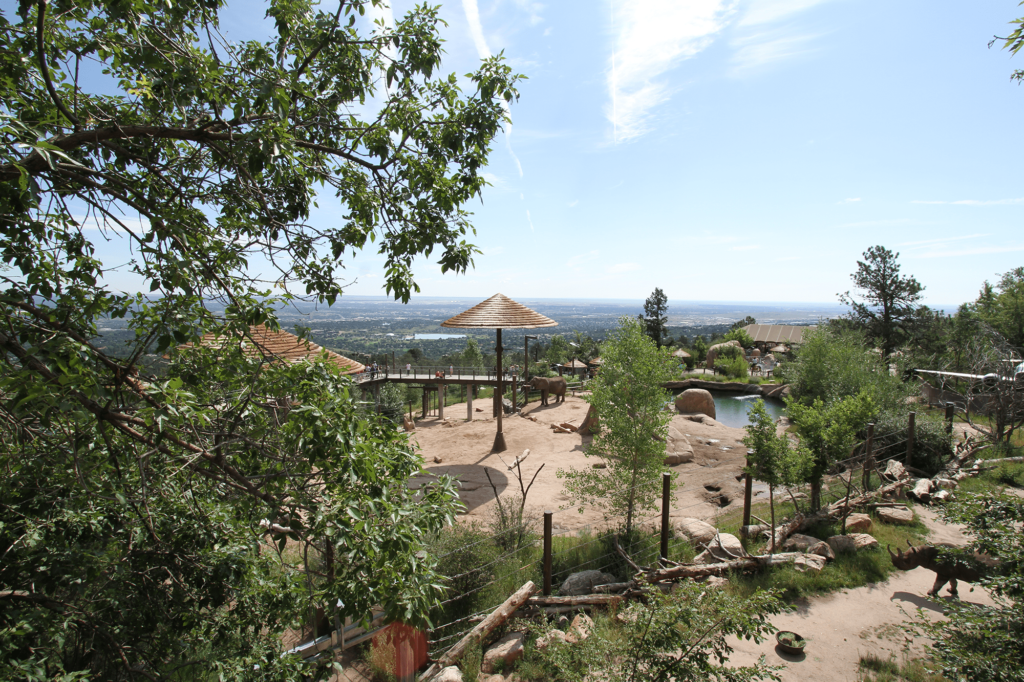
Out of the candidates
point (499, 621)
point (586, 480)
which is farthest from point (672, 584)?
point (499, 621)

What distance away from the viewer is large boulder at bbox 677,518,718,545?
7645 millimetres

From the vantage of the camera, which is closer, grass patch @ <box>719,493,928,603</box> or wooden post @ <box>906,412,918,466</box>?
grass patch @ <box>719,493,928,603</box>

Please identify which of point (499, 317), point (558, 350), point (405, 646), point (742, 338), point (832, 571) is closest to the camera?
point (405, 646)

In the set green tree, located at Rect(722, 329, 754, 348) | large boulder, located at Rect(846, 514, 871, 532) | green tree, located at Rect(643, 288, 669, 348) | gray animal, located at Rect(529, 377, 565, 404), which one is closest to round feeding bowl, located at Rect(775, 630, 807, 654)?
large boulder, located at Rect(846, 514, 871, 532)

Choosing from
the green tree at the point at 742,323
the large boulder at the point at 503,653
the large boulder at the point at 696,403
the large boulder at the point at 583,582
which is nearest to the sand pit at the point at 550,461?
the large boulder at the point at 583,582

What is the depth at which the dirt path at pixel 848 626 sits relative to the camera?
16.5ft

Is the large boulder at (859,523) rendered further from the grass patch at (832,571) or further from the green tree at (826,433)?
the green tree at (826,433)

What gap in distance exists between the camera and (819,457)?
7.99 metres

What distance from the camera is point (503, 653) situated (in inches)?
199

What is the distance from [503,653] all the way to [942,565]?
5846 mm

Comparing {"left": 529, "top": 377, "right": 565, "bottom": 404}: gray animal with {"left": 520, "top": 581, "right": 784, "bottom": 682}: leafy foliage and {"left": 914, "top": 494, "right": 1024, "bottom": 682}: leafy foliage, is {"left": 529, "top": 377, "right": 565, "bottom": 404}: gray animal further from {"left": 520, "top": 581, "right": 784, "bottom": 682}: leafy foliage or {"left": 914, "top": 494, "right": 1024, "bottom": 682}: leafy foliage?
{"left": 914, "top": 494, "right": 1024, "bottom": 682}: leafy foliage

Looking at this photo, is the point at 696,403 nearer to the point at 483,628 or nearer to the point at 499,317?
the point at 499,317

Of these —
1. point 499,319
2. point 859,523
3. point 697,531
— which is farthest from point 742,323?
point 697,531

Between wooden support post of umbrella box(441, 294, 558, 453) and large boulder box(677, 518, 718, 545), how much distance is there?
20.0 feet
